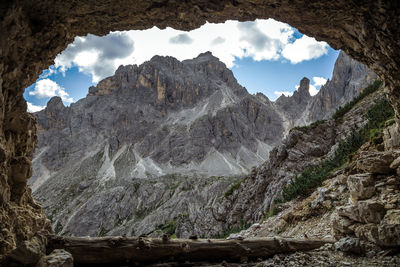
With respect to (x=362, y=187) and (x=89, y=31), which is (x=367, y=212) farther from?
(x=89, y=31)

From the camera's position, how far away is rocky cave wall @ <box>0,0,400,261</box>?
757 centimetres

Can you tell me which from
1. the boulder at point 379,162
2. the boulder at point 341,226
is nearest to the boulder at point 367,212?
the boulder at point 341,226

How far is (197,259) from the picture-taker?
8.53 m

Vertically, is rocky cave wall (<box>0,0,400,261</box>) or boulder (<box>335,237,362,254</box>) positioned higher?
rocky cave wall (<box>0,0,400,261</box>)

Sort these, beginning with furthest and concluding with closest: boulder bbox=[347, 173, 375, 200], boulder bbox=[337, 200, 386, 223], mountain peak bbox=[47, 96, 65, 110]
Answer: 1. mountain peak bbox=[47, 96, 65, 110]
2. boulder bbox=[347, 173, 375, 200]
3. boulder bbox=[337, 200, 386, 223]

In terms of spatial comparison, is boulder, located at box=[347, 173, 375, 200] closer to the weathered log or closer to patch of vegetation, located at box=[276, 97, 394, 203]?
the weathered log

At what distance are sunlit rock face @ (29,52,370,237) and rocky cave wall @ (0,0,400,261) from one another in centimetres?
7378

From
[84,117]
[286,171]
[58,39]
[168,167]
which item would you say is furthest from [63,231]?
[84,117]

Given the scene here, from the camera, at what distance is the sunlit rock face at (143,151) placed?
94.6 m

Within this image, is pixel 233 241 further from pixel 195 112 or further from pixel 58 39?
pixel 195 112

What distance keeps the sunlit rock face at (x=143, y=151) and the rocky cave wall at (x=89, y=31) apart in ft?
242

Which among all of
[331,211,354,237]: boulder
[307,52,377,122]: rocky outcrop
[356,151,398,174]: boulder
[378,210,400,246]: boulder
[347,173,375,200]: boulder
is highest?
[307,52,377,122]: rocky outcrop

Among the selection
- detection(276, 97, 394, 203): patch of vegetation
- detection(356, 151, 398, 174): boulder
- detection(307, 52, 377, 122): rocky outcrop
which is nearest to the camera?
detection(356, 151, 398, 174): boulder

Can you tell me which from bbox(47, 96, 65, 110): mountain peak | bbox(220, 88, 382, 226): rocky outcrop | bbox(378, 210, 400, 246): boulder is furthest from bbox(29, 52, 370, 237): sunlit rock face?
bbox(378, 210, 400, 246): boulder
